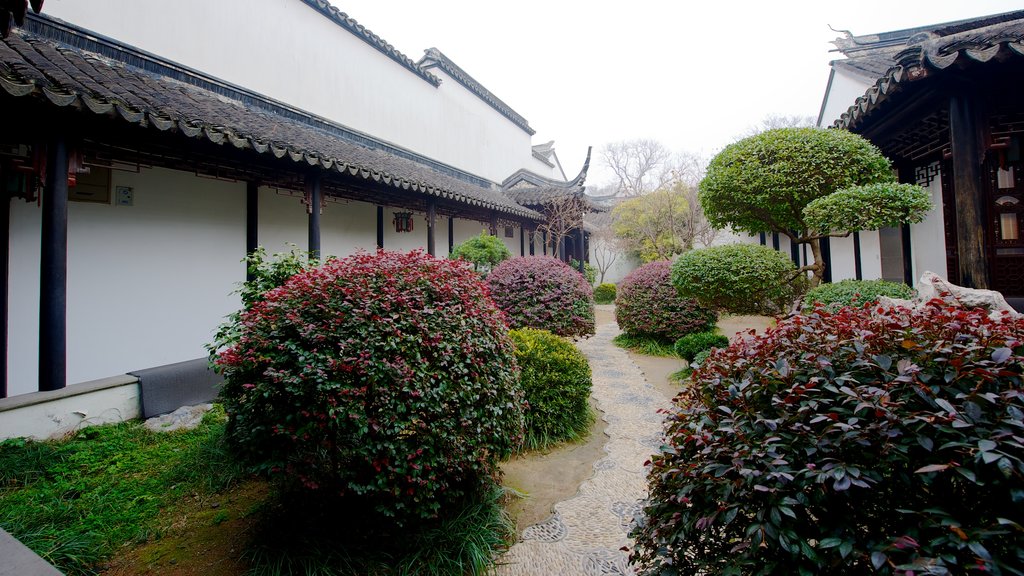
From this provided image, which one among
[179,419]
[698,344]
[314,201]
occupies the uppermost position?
[314,201]

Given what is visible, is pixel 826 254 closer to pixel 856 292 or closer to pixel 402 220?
pixel 856 292

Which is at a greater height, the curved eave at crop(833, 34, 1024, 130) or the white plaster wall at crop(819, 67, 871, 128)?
the white plaster wall at crop(819, 67, 871, 128)

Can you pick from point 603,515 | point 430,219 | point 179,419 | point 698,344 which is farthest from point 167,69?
point 698,344

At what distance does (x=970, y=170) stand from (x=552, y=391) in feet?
15.4

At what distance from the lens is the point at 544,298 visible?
6840 millimetres

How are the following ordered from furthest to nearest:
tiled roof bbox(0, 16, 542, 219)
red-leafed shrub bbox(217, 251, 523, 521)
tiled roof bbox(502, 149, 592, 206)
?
tiled roof bbox(502, 149, 592, 206) → tiled roof bbox(0, 16, 542, 219) → red-leafed shrub bbox(217, 251, 523, 521)

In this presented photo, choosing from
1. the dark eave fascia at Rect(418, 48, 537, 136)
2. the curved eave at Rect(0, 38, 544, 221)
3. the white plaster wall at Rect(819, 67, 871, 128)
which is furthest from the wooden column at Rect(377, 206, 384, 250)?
the white plaster wall at Rect(819, 67, 871, 128)

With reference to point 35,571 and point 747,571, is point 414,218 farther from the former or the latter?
point 747,571

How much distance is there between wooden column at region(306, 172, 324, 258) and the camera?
6.19m

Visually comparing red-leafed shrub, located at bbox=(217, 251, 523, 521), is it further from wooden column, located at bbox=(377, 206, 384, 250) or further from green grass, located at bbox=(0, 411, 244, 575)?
wooden column, located at bbox=(377, 206, 384, 250)

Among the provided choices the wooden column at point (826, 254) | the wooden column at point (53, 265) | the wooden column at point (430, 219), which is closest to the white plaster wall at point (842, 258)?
the wooden column at point (826, 254)

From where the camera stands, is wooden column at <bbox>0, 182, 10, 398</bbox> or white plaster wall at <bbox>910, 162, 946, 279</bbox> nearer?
wooden column at <bbox>0, 182, 10, 398</bbox>

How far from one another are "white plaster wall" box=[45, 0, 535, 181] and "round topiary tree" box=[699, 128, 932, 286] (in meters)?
8.02

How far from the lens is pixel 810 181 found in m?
5.60
